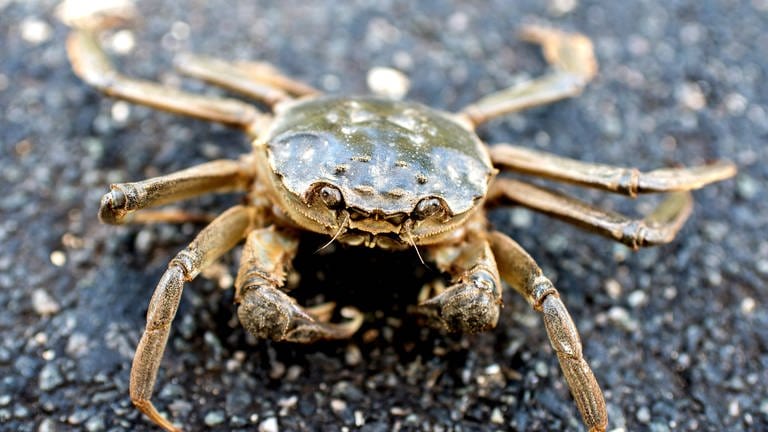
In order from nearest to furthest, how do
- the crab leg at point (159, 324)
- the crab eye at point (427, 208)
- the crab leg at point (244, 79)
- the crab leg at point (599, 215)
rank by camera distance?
the crab leg at point (159, 324) → the crab eye at point (427, 208) → the crab leg at point (599, 215) → the crab leg at point (244, 79)

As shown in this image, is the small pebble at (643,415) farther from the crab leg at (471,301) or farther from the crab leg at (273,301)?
the crab leg at (273,301)

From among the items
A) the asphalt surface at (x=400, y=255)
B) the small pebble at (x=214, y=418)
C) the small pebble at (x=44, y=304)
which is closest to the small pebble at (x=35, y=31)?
the asphalt surface at (x=400, y=255)

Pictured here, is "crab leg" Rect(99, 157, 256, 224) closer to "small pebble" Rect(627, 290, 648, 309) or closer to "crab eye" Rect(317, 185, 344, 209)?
"crab eye" Rect(317, 185, 344, 209)

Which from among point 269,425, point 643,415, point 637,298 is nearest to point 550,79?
point 637,298

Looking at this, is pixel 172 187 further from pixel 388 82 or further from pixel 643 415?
pixel 643 415

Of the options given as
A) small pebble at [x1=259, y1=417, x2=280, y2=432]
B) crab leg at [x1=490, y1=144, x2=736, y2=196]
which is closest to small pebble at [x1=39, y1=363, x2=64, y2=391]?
small pebble at [x1=259, y1=417, x2=280, y2=432]

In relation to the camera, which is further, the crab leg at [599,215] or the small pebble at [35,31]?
the small pebble at [35,31]

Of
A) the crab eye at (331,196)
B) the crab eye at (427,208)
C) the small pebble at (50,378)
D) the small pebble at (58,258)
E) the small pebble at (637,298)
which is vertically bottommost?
the small pebble at (50,378)
